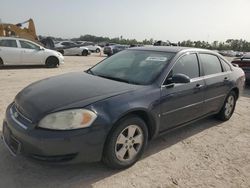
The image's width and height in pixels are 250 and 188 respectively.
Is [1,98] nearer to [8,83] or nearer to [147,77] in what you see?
[8,83]

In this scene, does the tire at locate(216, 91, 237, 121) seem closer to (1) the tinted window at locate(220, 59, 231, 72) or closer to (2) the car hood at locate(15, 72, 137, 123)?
(1) the tinted window at locate(220, 59, 231, 72)

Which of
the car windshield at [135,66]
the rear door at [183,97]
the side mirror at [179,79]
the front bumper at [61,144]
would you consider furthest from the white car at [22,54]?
the side mirror at [179,79]

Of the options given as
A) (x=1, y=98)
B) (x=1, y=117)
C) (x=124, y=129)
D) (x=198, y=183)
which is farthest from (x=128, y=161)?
(x=1, y=98)

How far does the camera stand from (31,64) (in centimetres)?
1359

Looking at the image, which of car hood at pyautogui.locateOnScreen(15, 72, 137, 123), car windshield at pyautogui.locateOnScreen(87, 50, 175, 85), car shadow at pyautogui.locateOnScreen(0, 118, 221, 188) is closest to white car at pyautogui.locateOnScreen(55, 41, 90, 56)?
car windshield at pyautogui.locateOnScreen(87, 50, 175, 85)

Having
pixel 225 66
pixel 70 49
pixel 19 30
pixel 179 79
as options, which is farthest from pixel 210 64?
pixel 70 49

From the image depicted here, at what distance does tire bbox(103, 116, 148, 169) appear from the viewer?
3.41m

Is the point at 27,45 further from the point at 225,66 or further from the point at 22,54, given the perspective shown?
the point at 225,66

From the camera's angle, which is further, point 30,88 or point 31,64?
point 31,64

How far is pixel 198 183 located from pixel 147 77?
1.58m

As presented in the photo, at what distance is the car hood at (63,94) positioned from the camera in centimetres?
329

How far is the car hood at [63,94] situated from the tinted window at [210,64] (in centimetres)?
182

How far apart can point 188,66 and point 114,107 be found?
187 cm

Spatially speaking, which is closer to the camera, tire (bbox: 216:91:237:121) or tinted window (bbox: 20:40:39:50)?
Answer: tire (bbox: 216:91:237:121)
